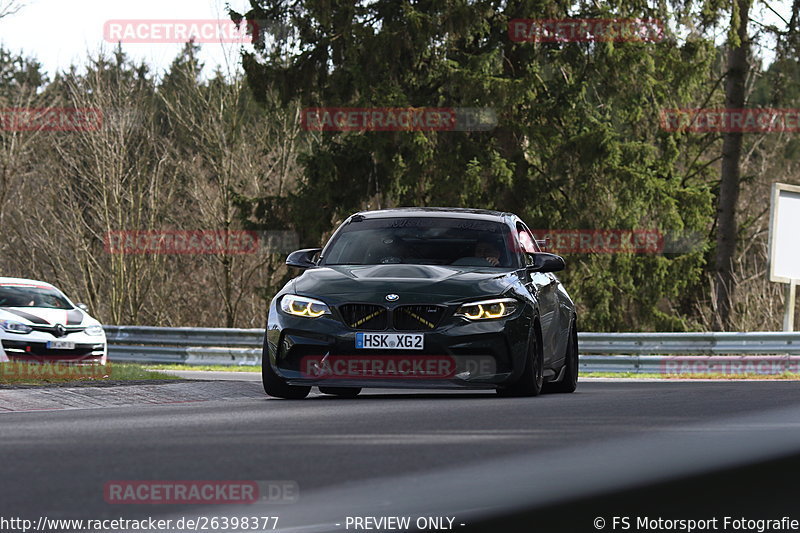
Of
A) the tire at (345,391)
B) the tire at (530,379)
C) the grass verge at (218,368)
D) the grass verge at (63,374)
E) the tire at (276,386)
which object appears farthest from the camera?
the grass verge at (218,368)

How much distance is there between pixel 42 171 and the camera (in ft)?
157

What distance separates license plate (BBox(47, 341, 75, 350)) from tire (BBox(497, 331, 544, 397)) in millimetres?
10056

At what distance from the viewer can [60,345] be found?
19.6 meters

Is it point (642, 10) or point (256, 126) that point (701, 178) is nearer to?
point (642, 10)

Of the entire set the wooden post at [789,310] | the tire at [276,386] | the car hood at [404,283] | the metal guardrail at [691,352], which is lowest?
the metal guardrail at [691,352]

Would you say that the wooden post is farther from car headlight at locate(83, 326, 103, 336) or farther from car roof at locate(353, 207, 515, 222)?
car roof at locate(353, 207, 515, 222)

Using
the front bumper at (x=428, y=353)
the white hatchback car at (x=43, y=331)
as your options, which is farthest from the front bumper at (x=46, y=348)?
the front bumper at (x=428, y=353)

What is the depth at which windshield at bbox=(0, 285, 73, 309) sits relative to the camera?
20.5 meters

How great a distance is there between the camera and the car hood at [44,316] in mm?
19453

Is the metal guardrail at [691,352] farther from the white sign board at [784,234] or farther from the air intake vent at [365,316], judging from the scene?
the air intake vent at [365,316]

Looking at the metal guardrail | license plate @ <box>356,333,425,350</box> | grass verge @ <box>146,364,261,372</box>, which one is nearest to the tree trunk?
the metal guardrail

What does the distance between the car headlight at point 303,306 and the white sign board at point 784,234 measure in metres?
16.8

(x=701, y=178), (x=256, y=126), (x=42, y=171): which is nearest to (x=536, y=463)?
(x=701, y=178)

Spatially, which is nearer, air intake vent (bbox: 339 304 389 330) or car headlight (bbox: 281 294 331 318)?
air intake vent (bbox: 339 304 389 330)
